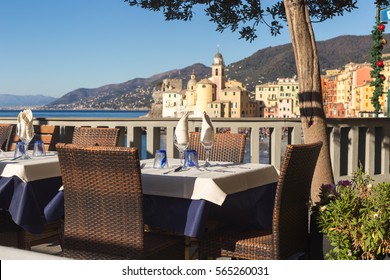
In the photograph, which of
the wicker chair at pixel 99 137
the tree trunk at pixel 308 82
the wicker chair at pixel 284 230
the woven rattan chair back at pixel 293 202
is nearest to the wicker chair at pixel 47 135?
the wicker chair at pixel 99 137

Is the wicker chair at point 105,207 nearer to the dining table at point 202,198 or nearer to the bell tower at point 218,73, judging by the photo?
the dining table at point 202,198

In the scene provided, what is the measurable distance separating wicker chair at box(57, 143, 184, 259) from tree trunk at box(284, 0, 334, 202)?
2903 mm

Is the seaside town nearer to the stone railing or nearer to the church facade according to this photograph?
the church facade

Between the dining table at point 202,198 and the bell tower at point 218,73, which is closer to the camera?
the dining table at point 202,198

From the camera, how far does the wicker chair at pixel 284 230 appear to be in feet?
9.15

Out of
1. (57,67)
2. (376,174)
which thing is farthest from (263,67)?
(376,174)

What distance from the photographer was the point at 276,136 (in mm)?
5875

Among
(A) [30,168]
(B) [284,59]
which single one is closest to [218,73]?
(B) [284,59]

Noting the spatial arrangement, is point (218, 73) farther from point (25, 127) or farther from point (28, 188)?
point (28, 188)

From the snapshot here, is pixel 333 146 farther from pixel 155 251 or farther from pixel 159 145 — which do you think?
pixel 155 251

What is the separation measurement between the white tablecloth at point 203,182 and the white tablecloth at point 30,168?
73 cm

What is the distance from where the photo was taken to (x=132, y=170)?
2641 millimetres

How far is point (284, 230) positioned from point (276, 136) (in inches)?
121

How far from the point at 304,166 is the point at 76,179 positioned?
A: 120 centimetres
